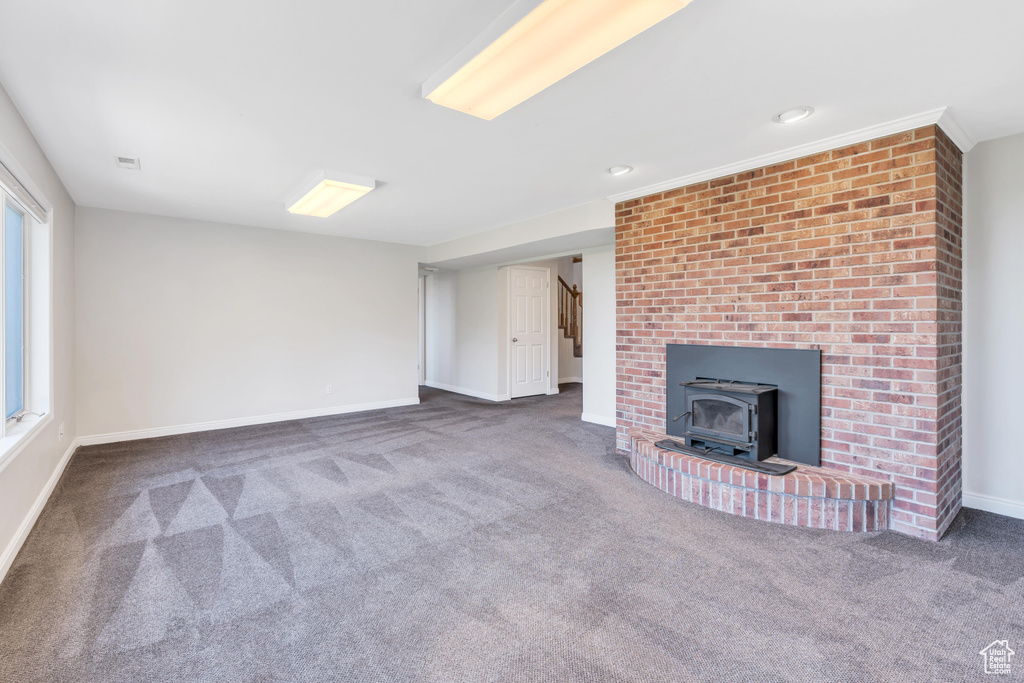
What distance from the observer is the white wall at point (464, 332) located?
7.21 metres

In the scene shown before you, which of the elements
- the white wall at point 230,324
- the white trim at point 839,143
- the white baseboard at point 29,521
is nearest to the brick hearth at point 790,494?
the white trim at point 839,143

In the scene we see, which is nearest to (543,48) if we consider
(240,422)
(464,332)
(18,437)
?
(18,437)

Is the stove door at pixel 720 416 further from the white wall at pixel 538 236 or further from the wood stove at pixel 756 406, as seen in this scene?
the white wall at pixel 538 236

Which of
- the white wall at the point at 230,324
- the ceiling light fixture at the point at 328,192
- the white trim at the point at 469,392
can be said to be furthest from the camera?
the white trim at the point at 469,392

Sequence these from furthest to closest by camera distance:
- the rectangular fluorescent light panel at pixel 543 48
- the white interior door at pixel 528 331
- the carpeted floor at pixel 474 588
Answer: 1. the white interior door at pixel 528 331
2. the carpeted floor at pixel 474 588
3. the rectangular fluorescent light panel at pixel 543 48

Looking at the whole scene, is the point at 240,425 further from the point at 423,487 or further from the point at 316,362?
the point at 423,487

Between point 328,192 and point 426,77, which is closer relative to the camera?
point 426,77

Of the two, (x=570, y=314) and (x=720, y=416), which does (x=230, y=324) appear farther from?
(x=570, y=314)

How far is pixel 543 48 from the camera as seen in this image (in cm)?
180

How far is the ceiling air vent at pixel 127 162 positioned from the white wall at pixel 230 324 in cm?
175

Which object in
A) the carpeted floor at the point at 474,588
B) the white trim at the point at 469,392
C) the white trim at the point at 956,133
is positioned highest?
the white trim at the point at 956,133

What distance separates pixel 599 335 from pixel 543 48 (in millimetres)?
3947

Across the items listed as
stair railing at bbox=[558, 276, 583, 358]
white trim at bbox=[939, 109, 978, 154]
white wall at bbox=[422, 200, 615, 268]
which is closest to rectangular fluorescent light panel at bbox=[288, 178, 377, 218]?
white wall at bbox=[422, 200, 615, 268]

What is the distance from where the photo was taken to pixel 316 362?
598 cm
